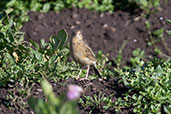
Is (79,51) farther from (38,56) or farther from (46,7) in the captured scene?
(46,7)

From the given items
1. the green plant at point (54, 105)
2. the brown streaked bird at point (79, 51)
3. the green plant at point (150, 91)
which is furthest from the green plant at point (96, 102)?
the green plant at point (54, 105)

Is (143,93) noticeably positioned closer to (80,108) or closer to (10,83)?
(80,108)

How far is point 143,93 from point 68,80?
3.60 feet

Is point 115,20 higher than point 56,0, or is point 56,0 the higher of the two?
point 56,0

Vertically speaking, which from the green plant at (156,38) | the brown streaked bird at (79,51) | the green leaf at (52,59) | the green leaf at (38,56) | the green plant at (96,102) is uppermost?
the green leaf at (38,56)

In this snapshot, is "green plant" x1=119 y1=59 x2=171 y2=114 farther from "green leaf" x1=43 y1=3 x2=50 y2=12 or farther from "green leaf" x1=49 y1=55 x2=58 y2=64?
"green leaf" x1=43 y1=3 x2=50 y2=12

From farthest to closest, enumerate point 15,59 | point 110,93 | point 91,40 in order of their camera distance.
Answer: point 91,40, point 15,59, point 110,93

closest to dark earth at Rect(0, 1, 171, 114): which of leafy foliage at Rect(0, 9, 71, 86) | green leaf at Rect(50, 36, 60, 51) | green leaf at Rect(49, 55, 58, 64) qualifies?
leafy foliage at Rect(0, 9, 71, 86)

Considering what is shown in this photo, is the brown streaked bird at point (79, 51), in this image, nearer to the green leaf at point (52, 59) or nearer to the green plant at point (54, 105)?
the green leaf at point (52, 59)

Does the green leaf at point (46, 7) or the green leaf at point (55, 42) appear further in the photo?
the green leaf at point (46, 7)

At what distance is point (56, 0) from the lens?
31.4ft

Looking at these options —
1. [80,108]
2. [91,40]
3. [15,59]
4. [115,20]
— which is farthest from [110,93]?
[115,20]

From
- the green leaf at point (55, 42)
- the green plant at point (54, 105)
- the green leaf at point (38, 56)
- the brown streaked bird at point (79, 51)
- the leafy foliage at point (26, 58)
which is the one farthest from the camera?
the brown streaked bird at point (79, 51)

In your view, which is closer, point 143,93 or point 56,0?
point 143,93
